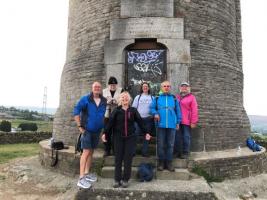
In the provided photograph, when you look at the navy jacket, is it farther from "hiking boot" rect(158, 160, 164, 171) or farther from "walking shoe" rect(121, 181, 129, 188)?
"hiking boot" rect(158, 160, 164, 171)

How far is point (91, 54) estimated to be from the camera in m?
9.08

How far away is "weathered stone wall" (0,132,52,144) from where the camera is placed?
20703mm

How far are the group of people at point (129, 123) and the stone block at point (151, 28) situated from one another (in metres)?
1.97

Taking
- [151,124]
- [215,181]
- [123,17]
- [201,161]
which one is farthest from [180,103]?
[123,17]

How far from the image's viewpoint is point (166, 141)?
253 inches

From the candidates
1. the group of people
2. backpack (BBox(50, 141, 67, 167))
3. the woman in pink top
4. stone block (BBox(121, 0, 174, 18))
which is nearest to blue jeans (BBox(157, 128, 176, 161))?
the group of people

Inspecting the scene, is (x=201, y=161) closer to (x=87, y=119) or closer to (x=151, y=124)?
(x=151, y=124)

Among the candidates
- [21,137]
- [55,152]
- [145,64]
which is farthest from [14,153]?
[145,64]

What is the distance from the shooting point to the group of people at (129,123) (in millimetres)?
5520

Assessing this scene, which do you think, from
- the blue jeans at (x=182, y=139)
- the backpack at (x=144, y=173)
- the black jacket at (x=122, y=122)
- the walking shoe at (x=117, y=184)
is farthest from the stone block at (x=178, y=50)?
the walking shoe at (x=117, y=184)

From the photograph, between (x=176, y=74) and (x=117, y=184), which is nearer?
(x=117, y=184)

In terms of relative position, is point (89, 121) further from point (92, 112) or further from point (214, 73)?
point (214, 73)

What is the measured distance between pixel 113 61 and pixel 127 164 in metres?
3.68

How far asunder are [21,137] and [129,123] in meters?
18.1
